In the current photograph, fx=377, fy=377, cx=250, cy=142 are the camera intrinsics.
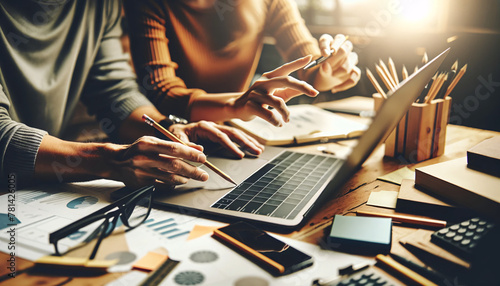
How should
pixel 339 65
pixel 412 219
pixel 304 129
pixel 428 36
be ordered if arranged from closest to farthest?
pixel 412 219 < pixel 304 129 < pixel 339 65 < pixel 428 36

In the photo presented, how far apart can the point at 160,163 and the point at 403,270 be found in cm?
45

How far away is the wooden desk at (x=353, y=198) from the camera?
470mm

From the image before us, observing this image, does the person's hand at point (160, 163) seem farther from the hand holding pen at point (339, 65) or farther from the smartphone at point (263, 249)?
the hand holding pen at point (339, 65)

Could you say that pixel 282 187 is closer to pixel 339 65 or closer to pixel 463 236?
pixel 463 236

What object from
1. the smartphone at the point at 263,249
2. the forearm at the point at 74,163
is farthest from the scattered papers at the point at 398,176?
the forearm at the point at 74,163

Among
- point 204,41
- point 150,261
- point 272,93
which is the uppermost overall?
point 204,41

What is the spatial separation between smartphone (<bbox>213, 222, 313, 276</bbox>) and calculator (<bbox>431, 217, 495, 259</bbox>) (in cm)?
18

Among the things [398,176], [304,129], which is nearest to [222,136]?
[304,129]

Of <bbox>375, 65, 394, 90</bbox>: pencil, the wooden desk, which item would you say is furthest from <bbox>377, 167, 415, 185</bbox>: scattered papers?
<bbox>375, 65, 394, 90</bbox>: pencil

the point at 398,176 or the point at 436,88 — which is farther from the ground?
the point at 436,88

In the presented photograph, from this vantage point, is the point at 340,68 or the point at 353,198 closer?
the point at 353,198

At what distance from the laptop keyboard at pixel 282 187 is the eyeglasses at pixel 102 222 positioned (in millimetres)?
126

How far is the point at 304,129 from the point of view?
1.12 meters

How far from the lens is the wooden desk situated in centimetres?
47
